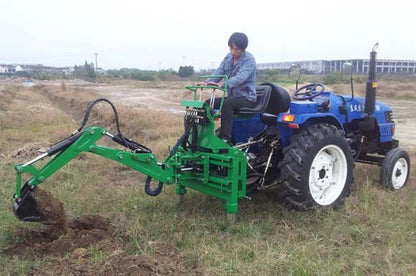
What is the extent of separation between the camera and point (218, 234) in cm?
423

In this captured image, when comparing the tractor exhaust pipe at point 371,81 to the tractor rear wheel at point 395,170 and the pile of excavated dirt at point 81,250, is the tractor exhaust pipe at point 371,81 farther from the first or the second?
the pile of excavated dirt at point 81,250

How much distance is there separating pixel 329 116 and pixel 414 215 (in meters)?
1.49

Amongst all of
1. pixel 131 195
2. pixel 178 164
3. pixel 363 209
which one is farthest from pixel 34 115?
pixel 363 209

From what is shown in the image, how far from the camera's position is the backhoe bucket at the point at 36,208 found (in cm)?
368

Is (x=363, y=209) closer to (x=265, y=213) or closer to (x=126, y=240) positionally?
(x=265, y=213)

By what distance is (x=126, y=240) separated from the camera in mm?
4000

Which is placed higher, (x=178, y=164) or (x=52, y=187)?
(x=178, y=164)

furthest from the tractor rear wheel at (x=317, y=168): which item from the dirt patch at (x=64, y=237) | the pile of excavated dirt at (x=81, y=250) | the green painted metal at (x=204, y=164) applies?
the dirt patch at (x=64, y=237)

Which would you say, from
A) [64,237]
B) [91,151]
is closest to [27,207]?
[64,237]

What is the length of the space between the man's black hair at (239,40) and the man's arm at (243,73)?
19 centimetres

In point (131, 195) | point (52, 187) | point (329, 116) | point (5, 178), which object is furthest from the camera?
point (5, 178)

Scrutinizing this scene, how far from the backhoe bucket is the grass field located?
27 cm

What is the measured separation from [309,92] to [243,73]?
140cm

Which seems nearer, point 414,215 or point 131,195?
point 414,215
